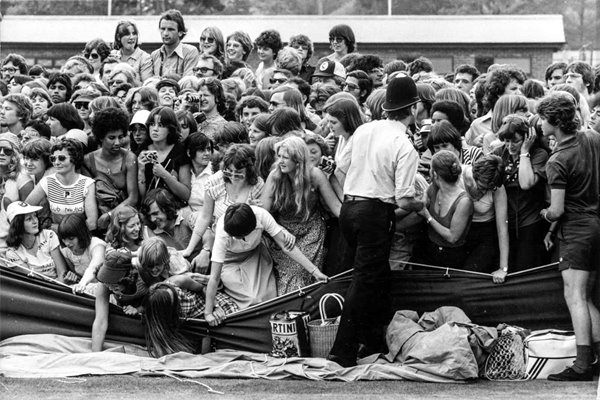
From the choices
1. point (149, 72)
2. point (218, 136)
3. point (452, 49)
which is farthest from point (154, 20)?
point (218, 136)

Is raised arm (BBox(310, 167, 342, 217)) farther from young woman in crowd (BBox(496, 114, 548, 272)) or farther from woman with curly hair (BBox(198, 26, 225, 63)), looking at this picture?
woman with curly hair (BBox(198, 26, 225, 63))

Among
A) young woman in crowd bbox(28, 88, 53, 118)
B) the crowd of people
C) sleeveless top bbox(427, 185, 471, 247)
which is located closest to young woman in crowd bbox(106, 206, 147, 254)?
the crowd of people

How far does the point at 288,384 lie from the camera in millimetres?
7898

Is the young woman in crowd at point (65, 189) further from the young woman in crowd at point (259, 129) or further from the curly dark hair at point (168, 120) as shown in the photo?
the young woman in crowd at point (259, 129)

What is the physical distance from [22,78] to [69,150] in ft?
12.2

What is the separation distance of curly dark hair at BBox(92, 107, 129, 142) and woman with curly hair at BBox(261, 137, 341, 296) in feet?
5.44

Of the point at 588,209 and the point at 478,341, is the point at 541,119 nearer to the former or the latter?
the point at 588,209

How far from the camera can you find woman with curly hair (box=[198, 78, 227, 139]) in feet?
34.4

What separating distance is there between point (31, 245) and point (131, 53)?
15.5 ft

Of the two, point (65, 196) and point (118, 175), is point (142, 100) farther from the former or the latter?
point (65, 196)

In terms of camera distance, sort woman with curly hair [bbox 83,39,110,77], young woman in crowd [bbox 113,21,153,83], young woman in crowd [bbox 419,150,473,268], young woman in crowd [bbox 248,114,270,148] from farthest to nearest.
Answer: woman with curly hair [bbox 83,39,110,77] → young woman in crowd [bbox 113,21,153,83] → young woman in crowd [bbox 248,114,270,148] → young woman in crowd [bbox 419,150,473,268]

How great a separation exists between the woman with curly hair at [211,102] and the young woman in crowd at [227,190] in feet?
4.71

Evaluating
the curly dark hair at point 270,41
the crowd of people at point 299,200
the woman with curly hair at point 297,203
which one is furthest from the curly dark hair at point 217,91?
the curly dark hair at point 270,41

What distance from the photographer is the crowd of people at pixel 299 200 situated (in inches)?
322
